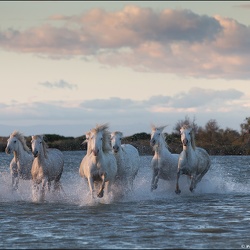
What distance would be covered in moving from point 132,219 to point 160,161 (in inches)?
191

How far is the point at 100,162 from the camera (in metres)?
16.0

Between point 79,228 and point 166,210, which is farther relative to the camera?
point 166,210

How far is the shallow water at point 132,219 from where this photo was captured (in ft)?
35.9

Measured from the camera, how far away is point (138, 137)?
6288 centimetres

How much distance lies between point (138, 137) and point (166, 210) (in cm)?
4783

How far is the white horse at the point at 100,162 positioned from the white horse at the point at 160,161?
1.70 meters

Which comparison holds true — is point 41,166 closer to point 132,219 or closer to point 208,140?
point 132,219

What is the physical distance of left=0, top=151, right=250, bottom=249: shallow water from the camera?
431 inches

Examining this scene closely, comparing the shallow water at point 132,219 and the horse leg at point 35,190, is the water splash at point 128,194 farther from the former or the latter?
the horse leg at point 35,190

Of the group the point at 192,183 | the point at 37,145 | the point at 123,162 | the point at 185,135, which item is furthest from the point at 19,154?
the point at 192,183

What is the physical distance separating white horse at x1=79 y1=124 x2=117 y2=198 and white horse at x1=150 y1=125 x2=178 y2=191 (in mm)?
1696

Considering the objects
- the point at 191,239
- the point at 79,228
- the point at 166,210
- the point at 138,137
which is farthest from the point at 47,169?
the point at 138,137

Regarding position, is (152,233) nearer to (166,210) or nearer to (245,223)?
(245,223)

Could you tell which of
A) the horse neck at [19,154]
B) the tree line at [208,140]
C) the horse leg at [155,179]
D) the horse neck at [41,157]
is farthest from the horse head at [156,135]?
the tree line at [208,140]
